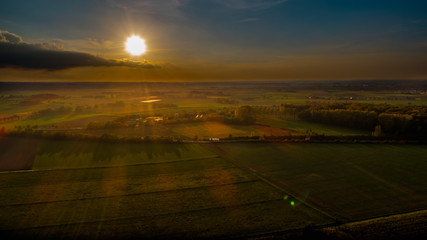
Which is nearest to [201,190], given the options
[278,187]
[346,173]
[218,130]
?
[278,187]

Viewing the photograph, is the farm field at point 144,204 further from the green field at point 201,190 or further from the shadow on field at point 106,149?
the shadow on field at point 106,149

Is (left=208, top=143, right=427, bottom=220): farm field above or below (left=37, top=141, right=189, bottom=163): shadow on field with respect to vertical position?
below

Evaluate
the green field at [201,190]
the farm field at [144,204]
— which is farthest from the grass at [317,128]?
the farm field at [144,204]

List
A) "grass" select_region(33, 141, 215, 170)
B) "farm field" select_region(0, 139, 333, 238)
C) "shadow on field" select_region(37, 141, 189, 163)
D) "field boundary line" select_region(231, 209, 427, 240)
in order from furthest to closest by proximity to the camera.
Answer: "shadow on field" select_region(37, 141, 189, 163), "grass" select_region(33, 141, 215, 170), "farm field" select_region(0, 139, 333, 238), "field boundary line" select_region(231, 209, 427, 240)

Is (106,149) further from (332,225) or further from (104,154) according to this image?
(332,225)

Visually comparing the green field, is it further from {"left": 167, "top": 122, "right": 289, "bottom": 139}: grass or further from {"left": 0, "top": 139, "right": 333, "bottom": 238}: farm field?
{"left": 167, "top": 122, "right": 289, "bottom": 139}: grass

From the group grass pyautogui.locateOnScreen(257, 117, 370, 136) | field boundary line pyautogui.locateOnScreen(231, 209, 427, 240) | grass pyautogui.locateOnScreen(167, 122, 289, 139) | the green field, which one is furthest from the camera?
grass pyautogui.locateOnScreen(257, 117, 370, 136)

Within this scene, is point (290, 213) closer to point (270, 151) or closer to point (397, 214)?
point (397, 214)

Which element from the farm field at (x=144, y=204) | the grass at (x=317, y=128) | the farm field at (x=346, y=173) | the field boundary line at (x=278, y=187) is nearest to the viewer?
the farm field at (x=144, y=204)

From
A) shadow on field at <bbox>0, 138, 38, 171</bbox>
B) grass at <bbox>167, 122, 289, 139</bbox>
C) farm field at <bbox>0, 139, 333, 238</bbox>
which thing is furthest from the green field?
grass at <bbox>167, 122, 289, 139</bbox>
